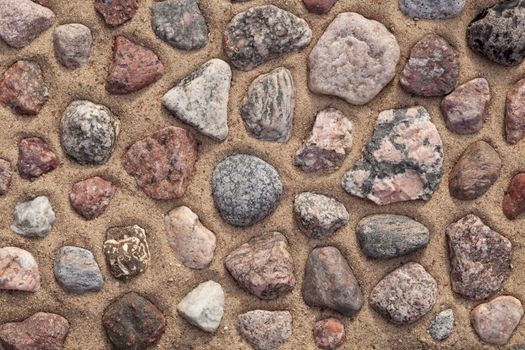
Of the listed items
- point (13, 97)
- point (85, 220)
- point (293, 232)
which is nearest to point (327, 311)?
point (293, 232)

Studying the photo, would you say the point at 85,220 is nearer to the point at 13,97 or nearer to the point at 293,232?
the point at 13,97

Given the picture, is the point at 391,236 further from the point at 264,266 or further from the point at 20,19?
the point at 20,19

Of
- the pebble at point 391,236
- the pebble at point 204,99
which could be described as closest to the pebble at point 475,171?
the pebble at point 391,236

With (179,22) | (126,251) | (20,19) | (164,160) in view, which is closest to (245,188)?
(164,160)

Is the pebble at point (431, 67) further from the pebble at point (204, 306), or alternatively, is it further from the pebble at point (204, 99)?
the pebble at point (204, 306)

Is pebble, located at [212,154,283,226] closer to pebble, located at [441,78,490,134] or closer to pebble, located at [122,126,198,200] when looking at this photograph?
pebble, located at [122,126,198,200]

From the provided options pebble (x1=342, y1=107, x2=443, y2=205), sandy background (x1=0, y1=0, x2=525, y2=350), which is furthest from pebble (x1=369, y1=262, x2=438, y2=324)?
pebble (x1=342, y1=107, x2=443, y2=205)
